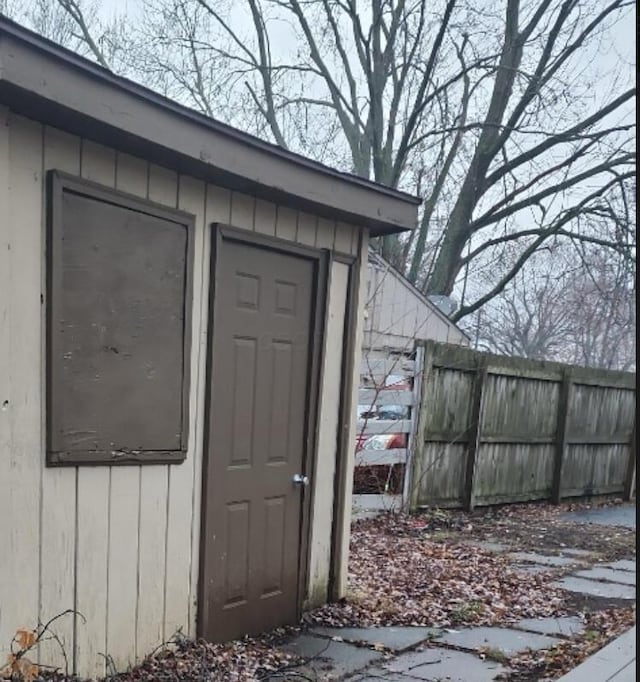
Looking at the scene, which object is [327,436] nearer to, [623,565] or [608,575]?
[608,575]

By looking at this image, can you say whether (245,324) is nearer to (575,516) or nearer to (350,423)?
(350,423)

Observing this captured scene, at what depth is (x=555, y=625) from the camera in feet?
14.9

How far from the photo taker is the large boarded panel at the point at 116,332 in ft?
9.90

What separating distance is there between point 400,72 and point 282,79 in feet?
9.21

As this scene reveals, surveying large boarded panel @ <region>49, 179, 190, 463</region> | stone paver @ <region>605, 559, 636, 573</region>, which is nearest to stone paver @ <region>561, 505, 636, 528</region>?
stone paver @ <region>605, 559, 636, 573</region>

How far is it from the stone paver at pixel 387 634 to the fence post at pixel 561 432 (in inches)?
218

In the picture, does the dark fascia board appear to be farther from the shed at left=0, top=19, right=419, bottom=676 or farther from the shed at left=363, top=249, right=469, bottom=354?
the shed at left=363, top=249, right=469, bottom=354

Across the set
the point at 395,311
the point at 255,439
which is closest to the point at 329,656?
the point at 255,439

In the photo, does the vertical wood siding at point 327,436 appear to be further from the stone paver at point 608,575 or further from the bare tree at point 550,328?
the bare tree at point 550,328

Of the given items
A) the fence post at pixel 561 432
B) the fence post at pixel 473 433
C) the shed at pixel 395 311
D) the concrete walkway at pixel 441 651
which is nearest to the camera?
the concrete walkway at pixel 441 651

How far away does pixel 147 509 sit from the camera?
3.49 m

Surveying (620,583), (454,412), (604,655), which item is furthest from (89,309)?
(454,412)

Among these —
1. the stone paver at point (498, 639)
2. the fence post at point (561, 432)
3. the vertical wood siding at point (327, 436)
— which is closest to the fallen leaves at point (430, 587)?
the stone paver at point (498, 639)

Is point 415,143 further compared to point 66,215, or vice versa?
point 415,143
